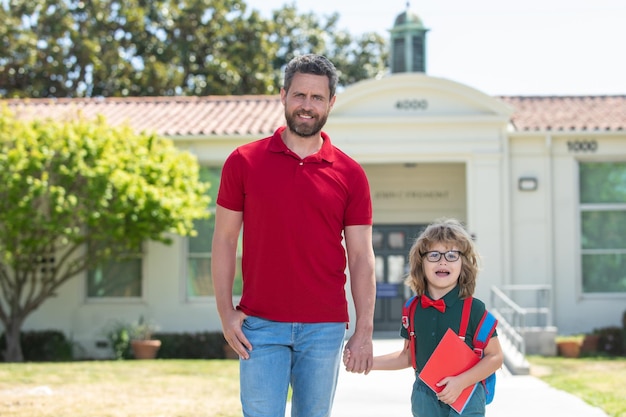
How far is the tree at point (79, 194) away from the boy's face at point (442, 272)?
1170cm

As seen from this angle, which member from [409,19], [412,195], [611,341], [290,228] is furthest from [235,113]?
[290,228]

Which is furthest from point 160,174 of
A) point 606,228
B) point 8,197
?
point 606,228

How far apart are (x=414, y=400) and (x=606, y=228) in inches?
567

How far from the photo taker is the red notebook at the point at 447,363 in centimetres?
466

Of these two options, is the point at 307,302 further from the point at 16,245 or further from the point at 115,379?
the point at 16,245

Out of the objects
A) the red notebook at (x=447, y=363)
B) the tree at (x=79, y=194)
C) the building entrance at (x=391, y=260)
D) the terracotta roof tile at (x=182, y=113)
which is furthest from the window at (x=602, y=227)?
the red notebook at (x=447, y=363)

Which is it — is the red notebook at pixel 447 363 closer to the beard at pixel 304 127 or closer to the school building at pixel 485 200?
the beard at pixel 304 127

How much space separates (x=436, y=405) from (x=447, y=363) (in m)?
0.25

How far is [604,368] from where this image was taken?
47.3 ft

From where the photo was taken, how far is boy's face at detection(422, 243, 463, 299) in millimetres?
4832

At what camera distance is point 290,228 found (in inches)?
172

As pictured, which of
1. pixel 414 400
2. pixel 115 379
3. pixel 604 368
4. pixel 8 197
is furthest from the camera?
pixel 8 197

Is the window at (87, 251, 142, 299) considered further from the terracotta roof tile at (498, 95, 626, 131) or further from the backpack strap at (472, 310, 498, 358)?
the backpack strap at (472, 310, 498, 358)

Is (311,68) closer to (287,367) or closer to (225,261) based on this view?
(225,261)
